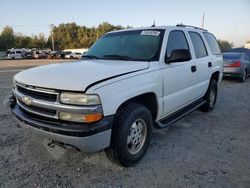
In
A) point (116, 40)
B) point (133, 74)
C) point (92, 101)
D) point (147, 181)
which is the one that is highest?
point (116, 40)

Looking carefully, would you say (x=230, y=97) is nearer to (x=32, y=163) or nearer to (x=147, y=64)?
(x=147, y=64)

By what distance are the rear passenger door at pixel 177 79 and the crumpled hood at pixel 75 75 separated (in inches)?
23.2

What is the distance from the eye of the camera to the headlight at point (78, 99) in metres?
2.54

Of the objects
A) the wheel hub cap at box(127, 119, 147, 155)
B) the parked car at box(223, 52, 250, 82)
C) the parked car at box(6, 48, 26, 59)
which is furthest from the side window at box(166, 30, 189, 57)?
the parked car at box(6, 48, 26, 59)

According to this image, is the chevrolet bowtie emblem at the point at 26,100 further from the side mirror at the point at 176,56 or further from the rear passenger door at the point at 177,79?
the side mirror at the point at 176,56

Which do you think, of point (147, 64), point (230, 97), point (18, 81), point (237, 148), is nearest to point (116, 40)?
point (147, 64)

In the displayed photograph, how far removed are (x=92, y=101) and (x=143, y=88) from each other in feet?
2.79

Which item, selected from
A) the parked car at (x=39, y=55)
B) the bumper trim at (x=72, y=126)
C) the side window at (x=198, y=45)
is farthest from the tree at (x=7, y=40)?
the bumper trim at (x=72, y=126)

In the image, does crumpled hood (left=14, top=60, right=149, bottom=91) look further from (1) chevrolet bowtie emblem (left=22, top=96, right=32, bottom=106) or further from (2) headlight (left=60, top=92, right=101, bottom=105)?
(1) chevrolet bowtie emblem (left=22, top=96, right=32, bottom=106)

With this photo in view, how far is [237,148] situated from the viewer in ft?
12.7

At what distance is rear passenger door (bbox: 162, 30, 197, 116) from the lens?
371 cm

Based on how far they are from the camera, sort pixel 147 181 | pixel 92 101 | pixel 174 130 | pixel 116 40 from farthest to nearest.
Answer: pixel 174 130 → pixel 116 40 → pixel 147 181 → pixel 92 101

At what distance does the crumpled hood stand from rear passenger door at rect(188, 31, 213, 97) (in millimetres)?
1880

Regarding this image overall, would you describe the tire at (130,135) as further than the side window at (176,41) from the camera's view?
No
